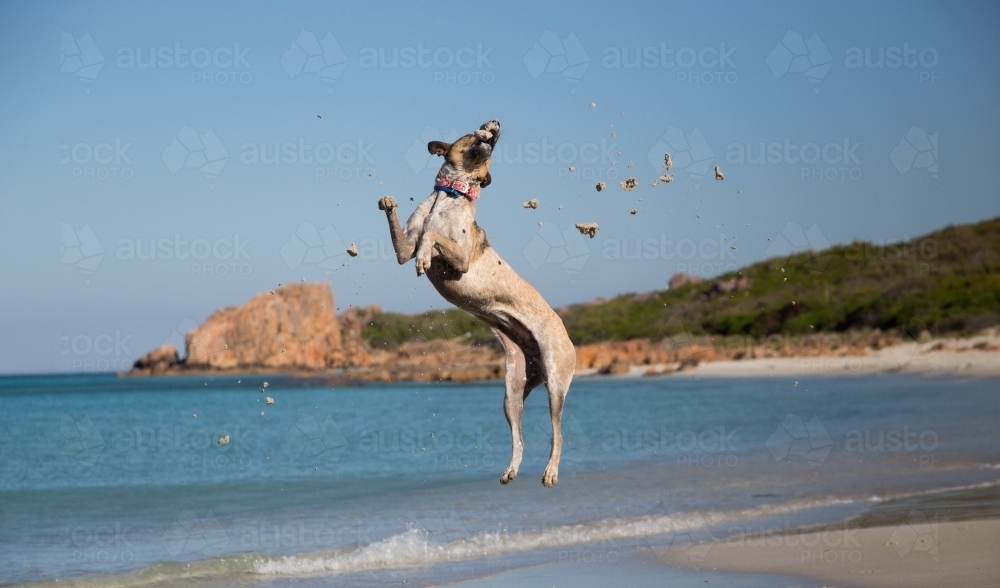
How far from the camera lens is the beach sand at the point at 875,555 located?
973cm

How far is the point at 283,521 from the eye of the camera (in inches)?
627

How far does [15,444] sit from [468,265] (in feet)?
90.5

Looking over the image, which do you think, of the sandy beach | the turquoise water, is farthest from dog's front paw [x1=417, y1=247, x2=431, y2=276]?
the sandy beach

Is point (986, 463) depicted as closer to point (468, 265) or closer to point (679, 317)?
point (468, 265)

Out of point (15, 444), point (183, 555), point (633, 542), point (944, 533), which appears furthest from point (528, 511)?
point (15, 444)

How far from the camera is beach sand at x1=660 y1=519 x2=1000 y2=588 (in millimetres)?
9727

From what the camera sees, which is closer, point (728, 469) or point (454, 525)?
point (454, 525)

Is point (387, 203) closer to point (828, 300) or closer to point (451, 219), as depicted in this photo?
point (451, 219)

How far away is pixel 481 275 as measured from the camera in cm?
868

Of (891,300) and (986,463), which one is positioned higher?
(891,300)

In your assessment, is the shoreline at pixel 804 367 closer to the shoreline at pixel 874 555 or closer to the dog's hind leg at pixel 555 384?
the shoreline at pixel 874 555

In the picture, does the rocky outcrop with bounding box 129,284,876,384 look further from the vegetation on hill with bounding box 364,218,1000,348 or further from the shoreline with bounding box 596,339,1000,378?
the vegetation on hill with bounding box 364,218,1000,348

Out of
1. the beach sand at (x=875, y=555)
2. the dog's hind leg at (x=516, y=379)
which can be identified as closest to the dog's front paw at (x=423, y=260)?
the dog's hind leg at (x=516, y=379)

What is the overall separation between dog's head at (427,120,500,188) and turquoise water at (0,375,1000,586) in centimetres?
488
